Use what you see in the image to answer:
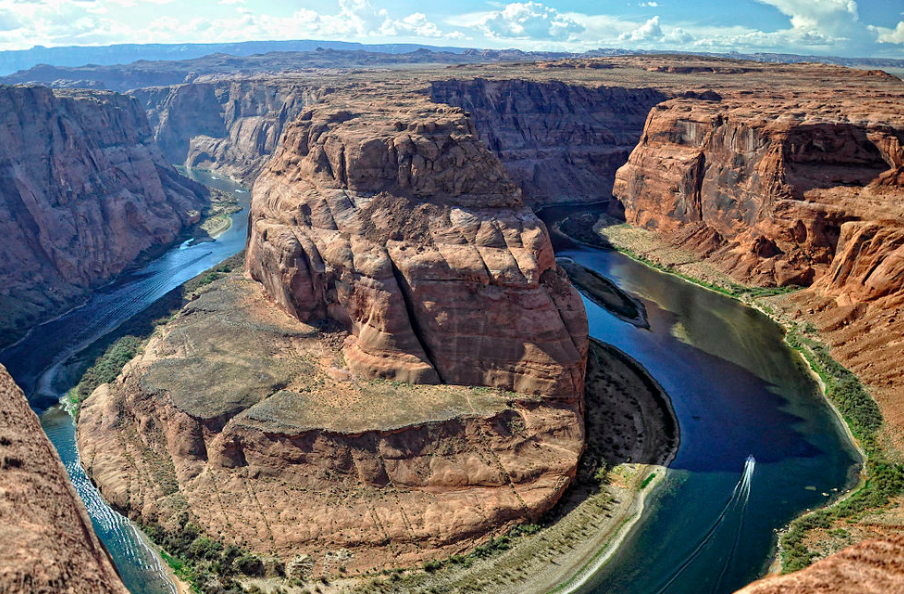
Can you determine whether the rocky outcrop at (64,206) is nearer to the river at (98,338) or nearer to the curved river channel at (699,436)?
the river at (98,338)

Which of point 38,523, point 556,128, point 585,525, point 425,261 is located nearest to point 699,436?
point 585,525

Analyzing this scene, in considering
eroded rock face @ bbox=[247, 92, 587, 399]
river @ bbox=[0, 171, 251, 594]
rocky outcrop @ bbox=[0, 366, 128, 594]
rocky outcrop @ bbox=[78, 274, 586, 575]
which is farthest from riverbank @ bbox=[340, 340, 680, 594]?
rocky outcrop @ bbox=[0, 366, 128, 594]

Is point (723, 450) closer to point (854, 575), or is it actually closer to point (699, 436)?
point (699, 436)

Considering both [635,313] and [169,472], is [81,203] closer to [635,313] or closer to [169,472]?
[169,472]

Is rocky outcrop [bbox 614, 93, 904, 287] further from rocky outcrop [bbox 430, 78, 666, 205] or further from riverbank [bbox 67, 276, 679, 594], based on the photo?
riverbank [bbox 67, 276, 679, 594]

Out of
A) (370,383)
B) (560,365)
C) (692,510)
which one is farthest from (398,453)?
(692,510)

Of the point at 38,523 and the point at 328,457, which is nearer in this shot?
the point at 38,523
